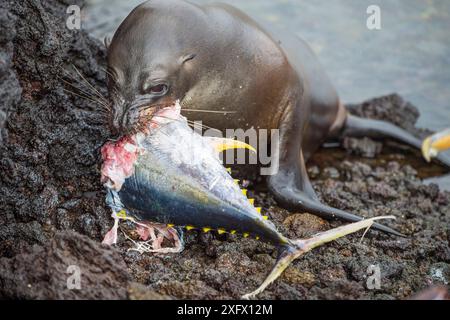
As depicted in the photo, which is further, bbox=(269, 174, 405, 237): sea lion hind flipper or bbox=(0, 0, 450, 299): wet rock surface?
bbox=(269, 174, 405, 237): sea lion hind flipper

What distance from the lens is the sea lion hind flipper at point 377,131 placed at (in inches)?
270

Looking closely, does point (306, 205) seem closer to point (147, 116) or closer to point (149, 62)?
point (147, 116)

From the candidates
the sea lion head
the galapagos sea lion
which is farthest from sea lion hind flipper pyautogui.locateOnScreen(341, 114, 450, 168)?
the sea lion head

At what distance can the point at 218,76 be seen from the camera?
15.8ft

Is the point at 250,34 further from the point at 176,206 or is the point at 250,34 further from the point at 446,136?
the point at 446,136

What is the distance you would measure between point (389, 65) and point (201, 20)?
4504 mm

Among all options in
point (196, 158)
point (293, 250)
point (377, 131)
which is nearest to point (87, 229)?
point (196, 158)

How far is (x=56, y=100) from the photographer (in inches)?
187

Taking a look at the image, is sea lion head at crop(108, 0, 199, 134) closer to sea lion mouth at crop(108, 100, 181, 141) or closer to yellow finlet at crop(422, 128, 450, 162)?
sea lion mouth at crop(108, 100, 181, 141)

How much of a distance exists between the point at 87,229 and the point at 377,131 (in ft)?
11.4

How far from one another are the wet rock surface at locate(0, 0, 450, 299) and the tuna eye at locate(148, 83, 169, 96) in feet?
2.01

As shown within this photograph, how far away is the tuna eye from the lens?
4395 millimetres

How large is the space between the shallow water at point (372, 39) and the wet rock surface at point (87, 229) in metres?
3.06

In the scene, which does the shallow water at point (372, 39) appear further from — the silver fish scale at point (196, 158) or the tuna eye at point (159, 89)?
the silver fish scale at point (196, 158)
